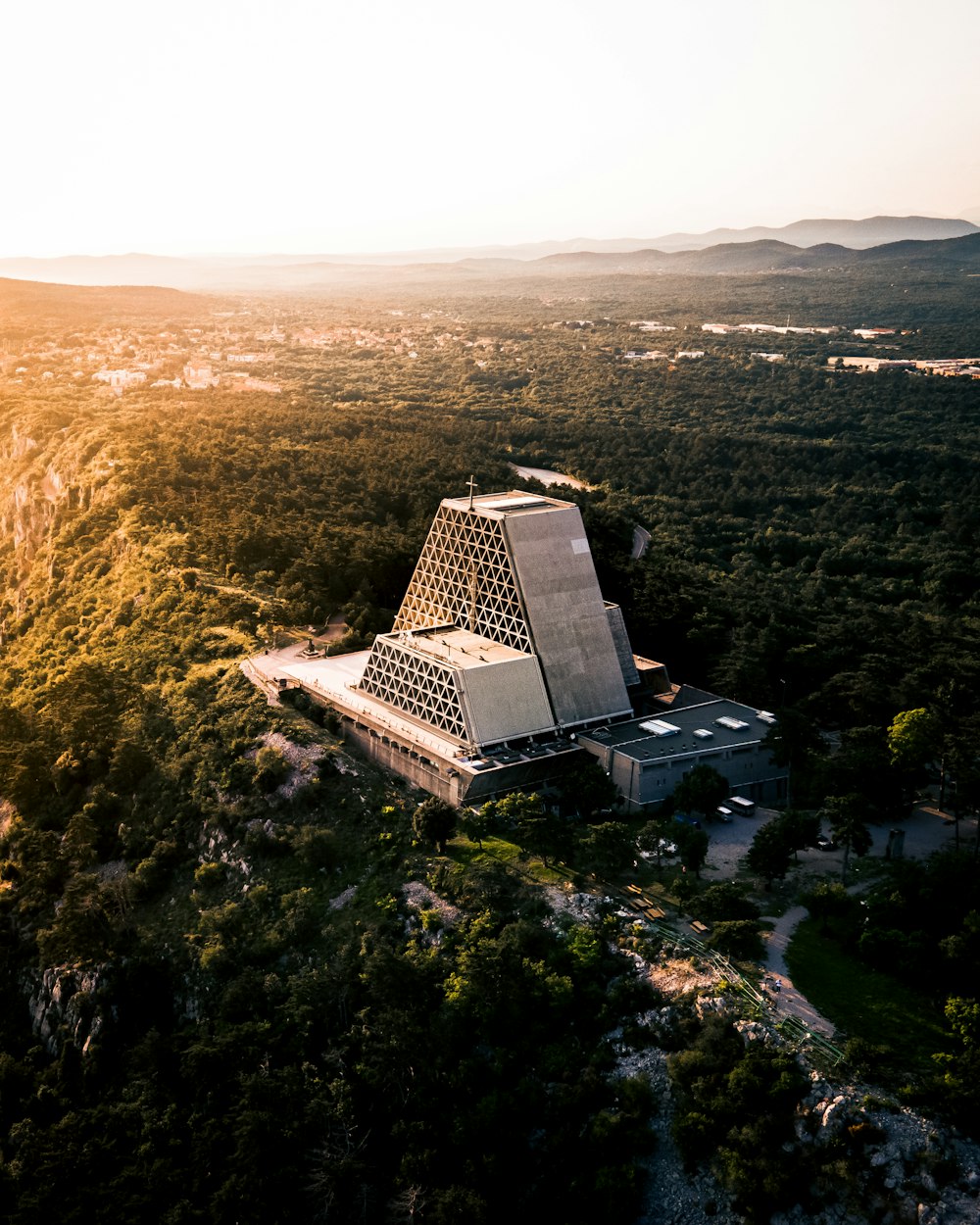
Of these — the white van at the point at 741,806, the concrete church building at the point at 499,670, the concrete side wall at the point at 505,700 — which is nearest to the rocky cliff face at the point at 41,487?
the concrete church building at the point at 499,670

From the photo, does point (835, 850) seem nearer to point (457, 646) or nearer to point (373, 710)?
point (457, 646)

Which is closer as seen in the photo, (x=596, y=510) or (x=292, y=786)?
(x=292, y=786)

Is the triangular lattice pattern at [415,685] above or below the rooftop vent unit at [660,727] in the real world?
above

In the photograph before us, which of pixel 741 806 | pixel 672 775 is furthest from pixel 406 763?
pixel 741 806

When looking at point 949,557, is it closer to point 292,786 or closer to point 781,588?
point 781,588

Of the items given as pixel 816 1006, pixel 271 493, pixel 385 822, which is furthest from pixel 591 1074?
pixel 271 493

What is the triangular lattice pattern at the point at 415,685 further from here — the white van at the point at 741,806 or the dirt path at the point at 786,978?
the dirt path at the point at 786,978

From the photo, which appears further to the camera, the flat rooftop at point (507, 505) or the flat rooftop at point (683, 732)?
the flat rooftop at point (507, 505)
